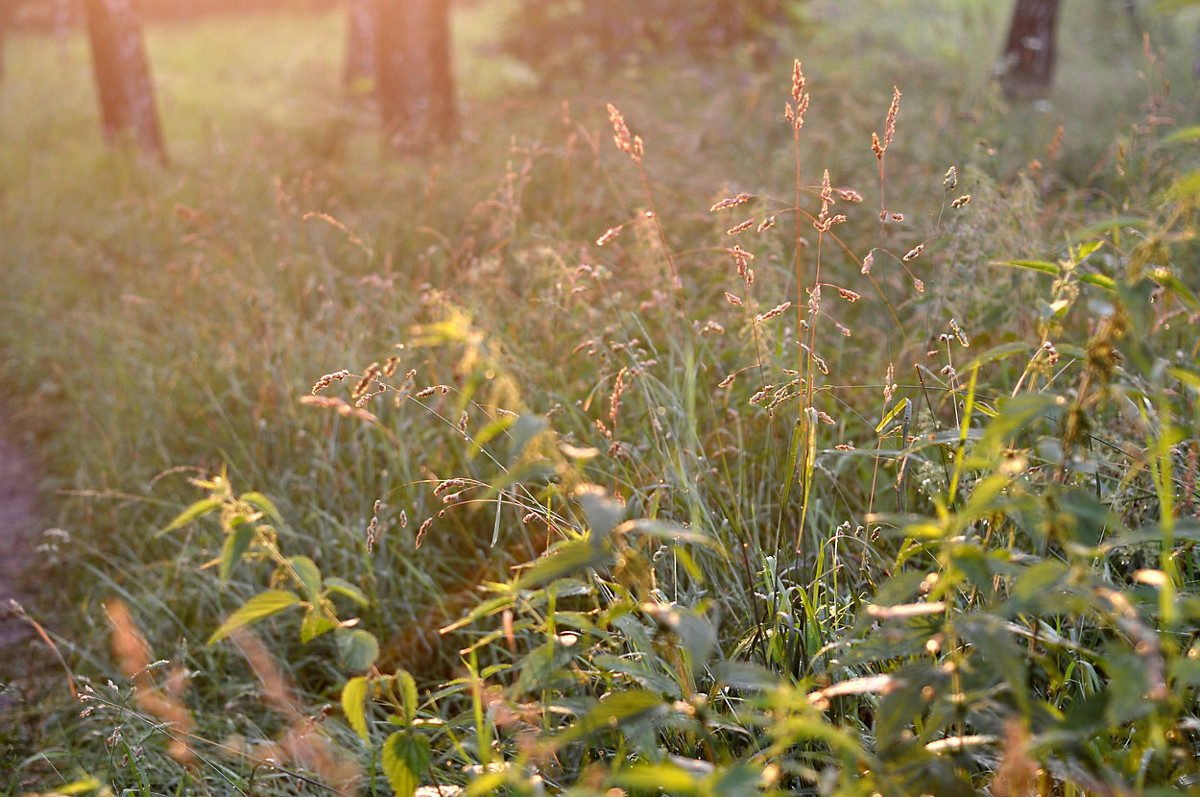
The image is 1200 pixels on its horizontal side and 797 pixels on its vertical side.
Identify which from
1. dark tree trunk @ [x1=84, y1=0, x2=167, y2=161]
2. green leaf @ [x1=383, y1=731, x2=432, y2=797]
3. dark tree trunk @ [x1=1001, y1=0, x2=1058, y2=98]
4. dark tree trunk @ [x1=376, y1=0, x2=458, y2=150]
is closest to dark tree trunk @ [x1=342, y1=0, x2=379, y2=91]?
dark tree trunk @ [x1=84, y1=0, x2=167, y2=161]

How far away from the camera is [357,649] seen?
3.93 feet

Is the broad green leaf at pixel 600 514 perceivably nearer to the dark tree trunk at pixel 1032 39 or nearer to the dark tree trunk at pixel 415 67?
the dark tree trunk at pixel 415 67

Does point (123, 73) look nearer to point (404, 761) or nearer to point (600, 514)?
point (404, 761)

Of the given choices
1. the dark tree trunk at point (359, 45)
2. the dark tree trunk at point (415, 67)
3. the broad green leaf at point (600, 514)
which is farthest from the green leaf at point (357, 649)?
the dark tree trunk at point (359, 45)

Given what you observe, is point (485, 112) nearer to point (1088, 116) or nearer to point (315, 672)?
point (1088, 116)

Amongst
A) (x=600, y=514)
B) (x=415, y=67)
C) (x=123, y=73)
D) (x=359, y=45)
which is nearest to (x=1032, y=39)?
(x=415, y=67)

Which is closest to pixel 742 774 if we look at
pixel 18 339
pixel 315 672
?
pixel 315 672

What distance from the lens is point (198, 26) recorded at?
1623 centimetres

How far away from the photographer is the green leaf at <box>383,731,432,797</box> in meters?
1.20

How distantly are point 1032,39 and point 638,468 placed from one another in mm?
6730

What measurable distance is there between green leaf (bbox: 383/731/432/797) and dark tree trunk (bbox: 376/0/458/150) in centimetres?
539

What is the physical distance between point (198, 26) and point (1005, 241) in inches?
669

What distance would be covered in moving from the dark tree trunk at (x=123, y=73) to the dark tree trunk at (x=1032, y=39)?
6366 mm

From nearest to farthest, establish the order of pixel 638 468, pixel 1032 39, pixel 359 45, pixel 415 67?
pixel 638 468
pixel 415 67
pixel 1032 39
pixel 359 45
